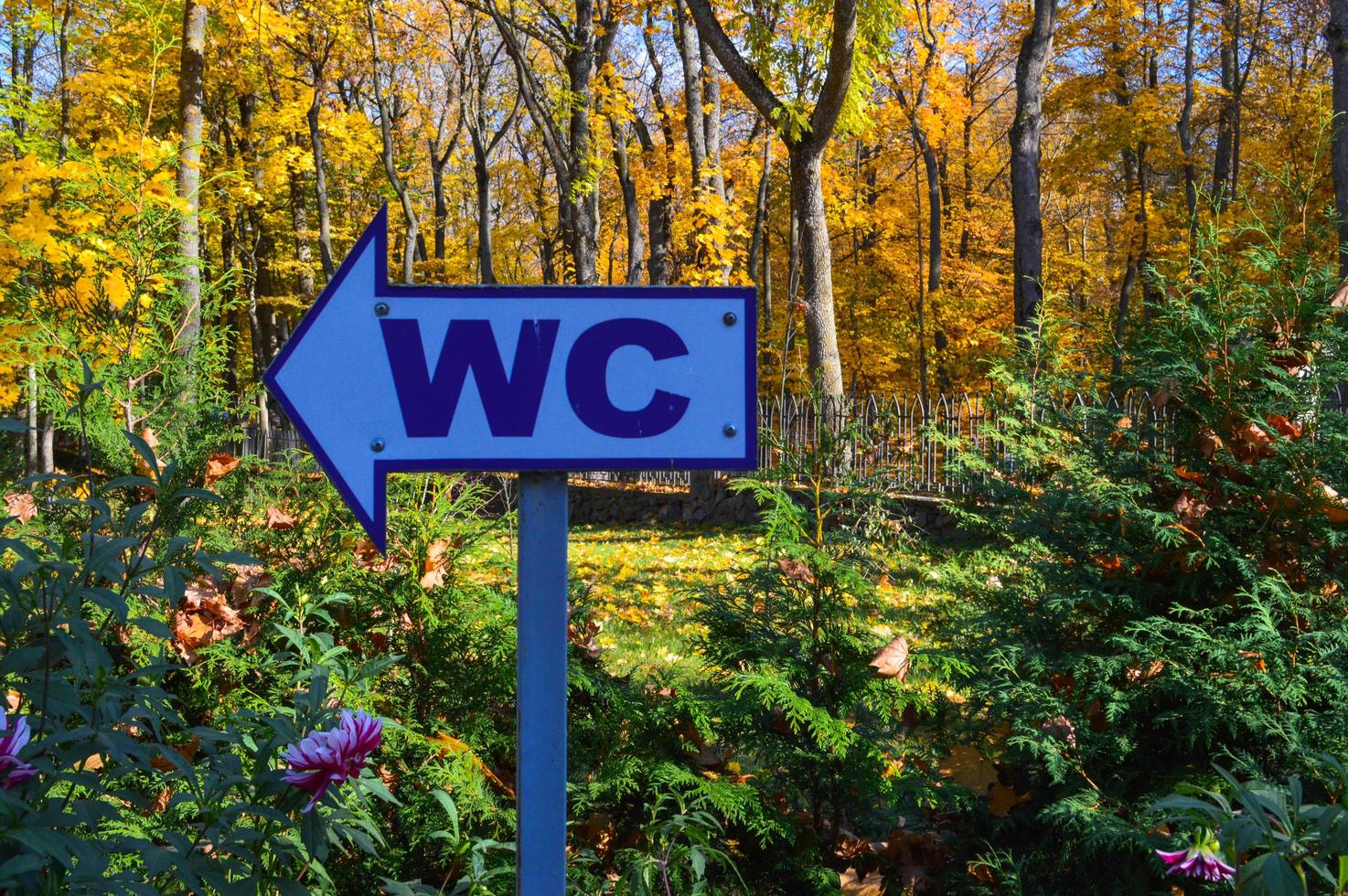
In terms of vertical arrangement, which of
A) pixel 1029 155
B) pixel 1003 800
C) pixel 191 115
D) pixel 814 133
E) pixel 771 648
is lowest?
pixel 1003 800

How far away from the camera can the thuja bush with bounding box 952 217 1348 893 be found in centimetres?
234

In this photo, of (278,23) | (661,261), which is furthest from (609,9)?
(278,23)

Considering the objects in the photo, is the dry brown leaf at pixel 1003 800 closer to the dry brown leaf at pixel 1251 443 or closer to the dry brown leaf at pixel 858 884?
the dry brown leaf at pixel 858 884

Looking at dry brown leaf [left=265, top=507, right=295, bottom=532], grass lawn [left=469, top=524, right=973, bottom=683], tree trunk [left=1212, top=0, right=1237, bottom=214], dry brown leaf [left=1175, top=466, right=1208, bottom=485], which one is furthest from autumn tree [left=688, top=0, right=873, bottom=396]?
tree trunk [left=1212, top=0, right=1237, bottom=214]

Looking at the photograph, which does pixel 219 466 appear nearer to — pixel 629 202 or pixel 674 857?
pixel 674 857

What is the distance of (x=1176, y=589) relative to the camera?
2664 millimetres

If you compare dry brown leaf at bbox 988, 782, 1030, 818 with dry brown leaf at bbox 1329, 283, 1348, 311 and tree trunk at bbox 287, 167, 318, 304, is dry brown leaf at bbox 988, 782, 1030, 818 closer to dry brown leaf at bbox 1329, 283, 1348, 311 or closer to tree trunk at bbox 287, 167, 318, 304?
dry brown leaf at bbox 1329, 283, 1348, 311

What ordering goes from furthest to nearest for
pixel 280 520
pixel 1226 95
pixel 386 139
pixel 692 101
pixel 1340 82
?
pixel 1226 95 → pixel 386 139 → pixel 692 101 → pixel 1340 82 → pixel 280 520

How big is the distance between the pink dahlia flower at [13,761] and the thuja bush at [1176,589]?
199 centimetres

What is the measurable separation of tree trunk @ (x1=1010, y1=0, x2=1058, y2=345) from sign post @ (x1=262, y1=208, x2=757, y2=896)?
11927mm

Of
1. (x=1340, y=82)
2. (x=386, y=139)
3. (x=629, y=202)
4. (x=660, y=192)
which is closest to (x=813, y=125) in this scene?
(x=1340, y=82)

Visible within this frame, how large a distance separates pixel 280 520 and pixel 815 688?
5.65 feet

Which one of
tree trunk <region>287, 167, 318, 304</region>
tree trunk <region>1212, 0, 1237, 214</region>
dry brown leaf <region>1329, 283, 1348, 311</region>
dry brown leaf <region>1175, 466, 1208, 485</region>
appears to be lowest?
dry brown leaf <region>1175, 466, 1208, 485</region>

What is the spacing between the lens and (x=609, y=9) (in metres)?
14.5
